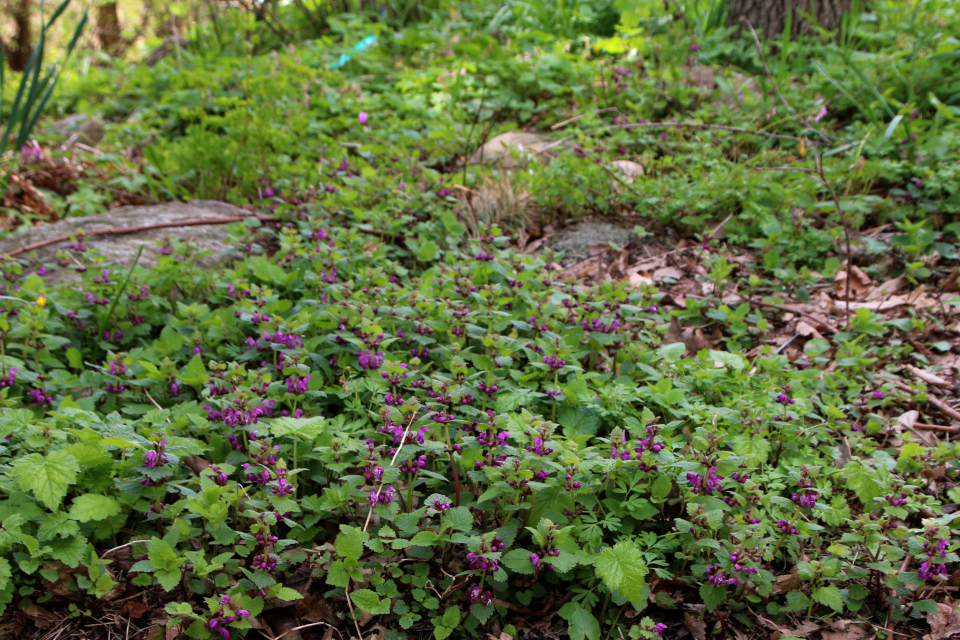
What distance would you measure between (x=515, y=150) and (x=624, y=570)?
3480mm

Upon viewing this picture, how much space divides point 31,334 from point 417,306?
61.6 inches

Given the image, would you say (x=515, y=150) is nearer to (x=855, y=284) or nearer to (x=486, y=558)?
(x=855, y=284)

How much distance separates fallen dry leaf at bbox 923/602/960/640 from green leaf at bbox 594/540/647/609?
870 mm

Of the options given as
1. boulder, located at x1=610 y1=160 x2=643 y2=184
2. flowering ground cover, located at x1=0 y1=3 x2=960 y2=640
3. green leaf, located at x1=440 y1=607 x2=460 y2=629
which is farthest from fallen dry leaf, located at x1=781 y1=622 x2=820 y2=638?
boulder, located at x1=610 y1=160 x2=643 y2=184

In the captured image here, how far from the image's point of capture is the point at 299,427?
2170mm

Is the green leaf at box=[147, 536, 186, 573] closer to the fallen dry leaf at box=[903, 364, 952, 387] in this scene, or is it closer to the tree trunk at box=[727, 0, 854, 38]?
the fallen dry leaf at box=[903, 364, 952, 387]

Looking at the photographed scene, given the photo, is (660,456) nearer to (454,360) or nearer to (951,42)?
(454,360)

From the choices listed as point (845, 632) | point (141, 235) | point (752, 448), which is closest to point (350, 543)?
point (752, 448)

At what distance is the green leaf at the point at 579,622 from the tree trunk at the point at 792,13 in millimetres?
5550

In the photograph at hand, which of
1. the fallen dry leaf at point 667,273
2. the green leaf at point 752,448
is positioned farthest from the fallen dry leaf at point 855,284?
the green leaf at point 752,448

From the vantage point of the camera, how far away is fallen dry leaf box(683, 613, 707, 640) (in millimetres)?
1986

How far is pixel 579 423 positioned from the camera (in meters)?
2.46

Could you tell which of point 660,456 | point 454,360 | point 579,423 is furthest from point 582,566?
point 454,360

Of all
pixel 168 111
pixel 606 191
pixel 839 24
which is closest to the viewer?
pixel 606 191
